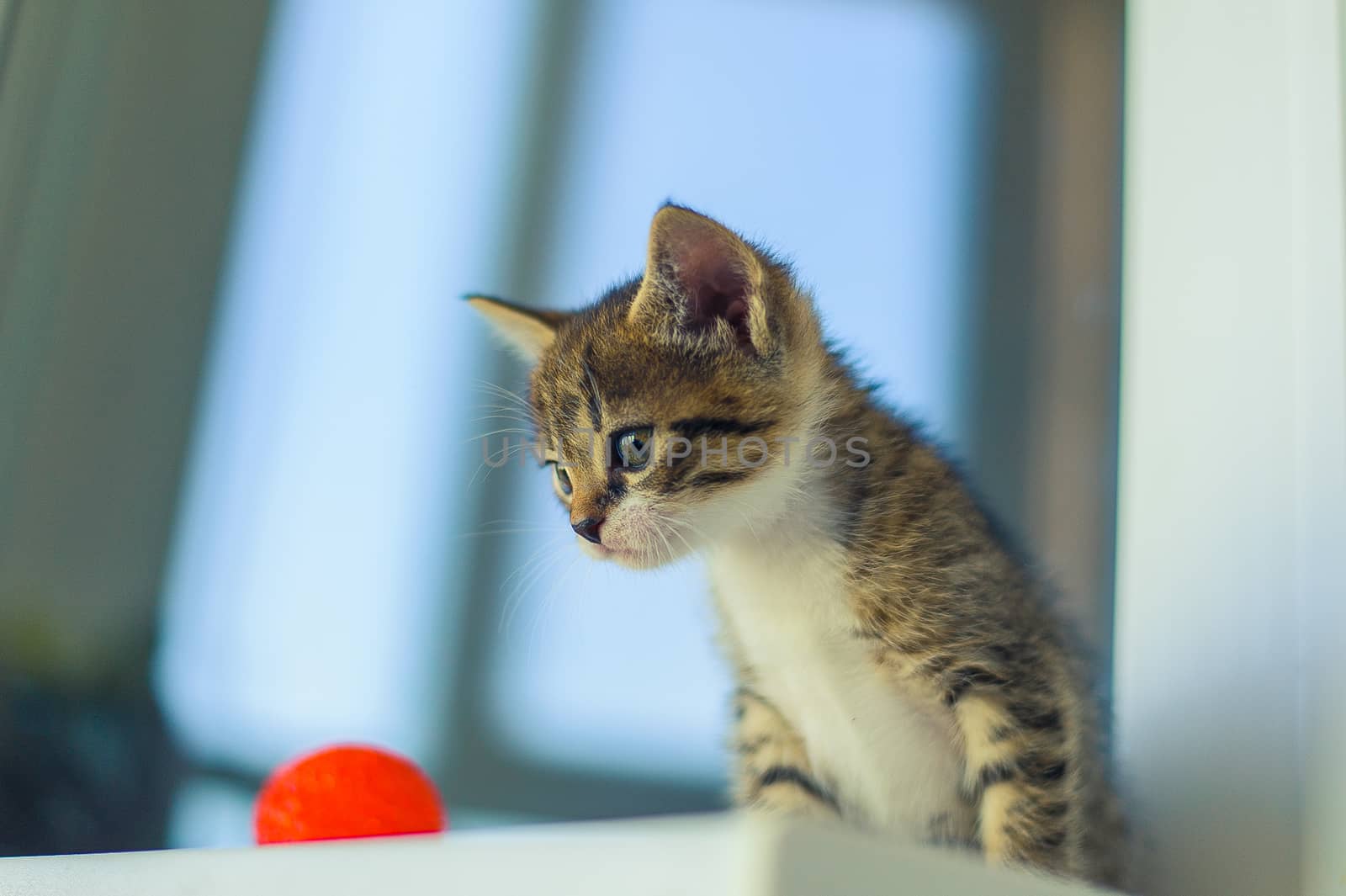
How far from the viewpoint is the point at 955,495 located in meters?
1.03

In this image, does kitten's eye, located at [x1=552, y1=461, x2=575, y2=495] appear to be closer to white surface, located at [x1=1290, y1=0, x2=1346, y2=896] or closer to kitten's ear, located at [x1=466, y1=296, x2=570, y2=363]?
kitten's ear, located at [x1=466, y1=296, x2=570, y2=363]

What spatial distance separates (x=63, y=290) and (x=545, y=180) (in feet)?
2.55

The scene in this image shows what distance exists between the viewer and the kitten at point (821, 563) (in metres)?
0.93

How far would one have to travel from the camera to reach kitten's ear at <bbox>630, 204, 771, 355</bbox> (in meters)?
0.98

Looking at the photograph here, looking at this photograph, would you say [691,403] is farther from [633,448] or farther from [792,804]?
[792,804]

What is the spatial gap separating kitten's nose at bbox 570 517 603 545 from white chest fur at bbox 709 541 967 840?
0.13 m

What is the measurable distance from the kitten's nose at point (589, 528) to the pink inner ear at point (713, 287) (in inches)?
8.2

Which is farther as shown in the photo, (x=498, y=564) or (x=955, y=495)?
(x=498, y=564)

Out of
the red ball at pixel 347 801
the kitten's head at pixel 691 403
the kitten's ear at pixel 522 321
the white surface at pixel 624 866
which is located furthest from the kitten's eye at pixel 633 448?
the white surface at pixel 624 866

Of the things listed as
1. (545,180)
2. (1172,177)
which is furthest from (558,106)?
(1172,177)

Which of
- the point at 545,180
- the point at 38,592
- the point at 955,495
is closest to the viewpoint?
the point at 955,495

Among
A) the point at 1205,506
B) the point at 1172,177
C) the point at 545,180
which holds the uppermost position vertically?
the point at 545,180

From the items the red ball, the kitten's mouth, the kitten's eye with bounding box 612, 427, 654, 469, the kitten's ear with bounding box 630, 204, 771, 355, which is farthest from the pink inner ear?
the red ball

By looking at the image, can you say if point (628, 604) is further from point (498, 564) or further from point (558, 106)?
point (558, 106)
